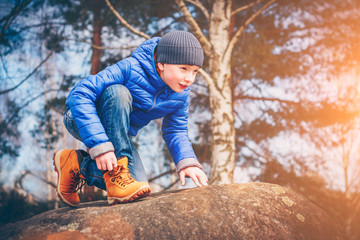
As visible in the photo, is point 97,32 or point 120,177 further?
point 97,32

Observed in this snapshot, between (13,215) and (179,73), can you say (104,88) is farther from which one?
(13,215)

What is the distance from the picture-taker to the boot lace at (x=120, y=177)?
1970mm

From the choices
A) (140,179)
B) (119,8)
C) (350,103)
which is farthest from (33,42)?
(350,103)

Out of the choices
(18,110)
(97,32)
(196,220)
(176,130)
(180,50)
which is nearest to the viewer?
(196,220)

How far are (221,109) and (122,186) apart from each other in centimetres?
264

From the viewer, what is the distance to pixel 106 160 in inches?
74.1

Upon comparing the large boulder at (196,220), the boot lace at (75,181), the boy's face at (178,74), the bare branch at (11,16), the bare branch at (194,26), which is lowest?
the large boulder at (196,220)

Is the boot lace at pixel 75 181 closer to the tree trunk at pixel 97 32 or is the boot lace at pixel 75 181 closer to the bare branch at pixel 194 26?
the bare branch at pixel 194 26

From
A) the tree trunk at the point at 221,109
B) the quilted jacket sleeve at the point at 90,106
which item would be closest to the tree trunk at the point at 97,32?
the tree trunk at the point at 221,109

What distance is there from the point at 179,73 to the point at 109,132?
630 mm

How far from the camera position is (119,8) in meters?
5.15

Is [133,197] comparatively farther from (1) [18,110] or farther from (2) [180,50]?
(1) [18,110]

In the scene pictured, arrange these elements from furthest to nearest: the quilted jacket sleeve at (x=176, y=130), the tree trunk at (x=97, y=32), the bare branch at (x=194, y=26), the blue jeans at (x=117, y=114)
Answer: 1. the tree trunk at (x=97, y=32)
2. the bare branch at (x=194, y=26)
3. the quilted jacket sleeve at (x=176, y=130)
4. the blue jeans at (x=117, y=114)

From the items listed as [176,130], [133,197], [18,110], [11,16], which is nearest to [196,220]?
[133,197]
